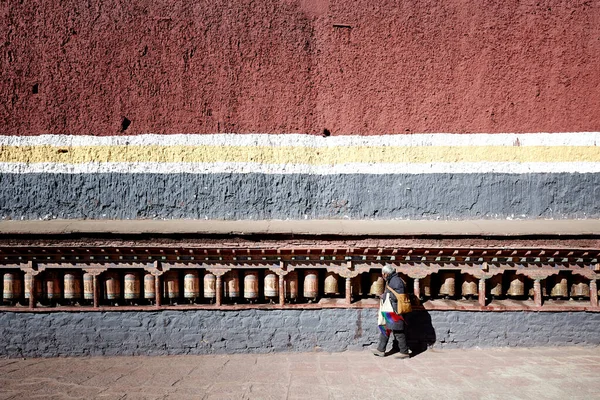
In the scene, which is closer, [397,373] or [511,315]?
[397,373]

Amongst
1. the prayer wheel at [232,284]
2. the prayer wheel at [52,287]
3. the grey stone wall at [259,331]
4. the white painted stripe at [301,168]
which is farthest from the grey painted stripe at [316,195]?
the grey stone wall at [259,331]

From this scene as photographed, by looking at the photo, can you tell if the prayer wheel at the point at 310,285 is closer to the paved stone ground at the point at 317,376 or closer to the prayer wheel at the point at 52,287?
the paved stone ground at the point at 317,376

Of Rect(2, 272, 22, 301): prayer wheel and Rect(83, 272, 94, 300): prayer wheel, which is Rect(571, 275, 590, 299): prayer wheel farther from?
Rect(2, 272, 22, 301): prayer wheel

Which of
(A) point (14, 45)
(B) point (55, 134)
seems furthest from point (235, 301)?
(A) point (14, 45)

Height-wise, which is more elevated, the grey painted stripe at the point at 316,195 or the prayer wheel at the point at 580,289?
the grey painted stripe at the point at 316,195

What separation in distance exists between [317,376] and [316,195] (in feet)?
6.91

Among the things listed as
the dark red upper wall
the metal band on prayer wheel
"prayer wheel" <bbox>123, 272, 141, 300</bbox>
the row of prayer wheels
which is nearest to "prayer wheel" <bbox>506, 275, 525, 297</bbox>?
the row of prayer wheels

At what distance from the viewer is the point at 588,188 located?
5.46m

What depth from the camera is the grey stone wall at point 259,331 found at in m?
4.98

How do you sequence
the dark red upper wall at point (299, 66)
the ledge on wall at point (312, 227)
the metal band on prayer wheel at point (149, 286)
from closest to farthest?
1. the ledge on wall at point (312, 227)
2. the metal band on prayer wheel at point (149, 286)
3. the dark red upper wall at point (299, 66)

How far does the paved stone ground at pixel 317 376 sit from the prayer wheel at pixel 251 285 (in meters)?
0.67

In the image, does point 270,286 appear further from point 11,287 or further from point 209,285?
point 11,287

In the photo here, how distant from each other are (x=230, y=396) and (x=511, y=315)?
326cm

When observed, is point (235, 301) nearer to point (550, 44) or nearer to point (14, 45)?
point (14, 45)
